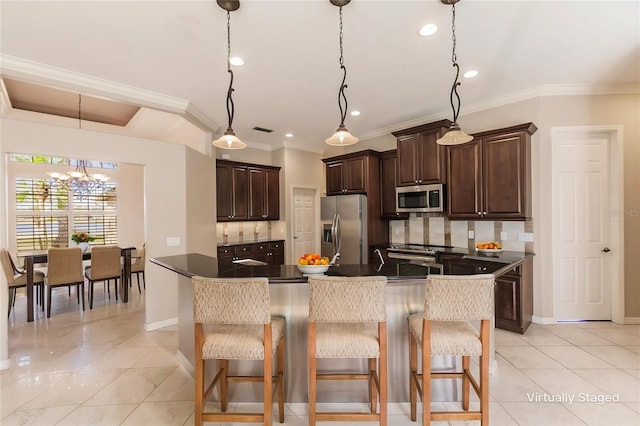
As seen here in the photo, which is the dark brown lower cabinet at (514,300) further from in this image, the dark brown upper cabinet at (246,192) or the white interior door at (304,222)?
Answer: the dark brown upper cabinet at (246,192)

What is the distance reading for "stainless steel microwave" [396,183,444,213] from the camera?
13.8ft

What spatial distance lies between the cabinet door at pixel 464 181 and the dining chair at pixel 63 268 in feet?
18.2

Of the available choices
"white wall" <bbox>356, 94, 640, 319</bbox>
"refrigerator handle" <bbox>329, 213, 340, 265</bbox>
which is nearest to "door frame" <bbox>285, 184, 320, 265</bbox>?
"refrigerator handle" <bbox>329, 213, 340, 265</bbox>

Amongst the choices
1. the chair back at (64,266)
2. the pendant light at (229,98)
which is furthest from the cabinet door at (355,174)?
the chair back at (64,266)

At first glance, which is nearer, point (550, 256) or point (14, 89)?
point (550, 256)

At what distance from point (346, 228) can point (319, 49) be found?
10.2 feet

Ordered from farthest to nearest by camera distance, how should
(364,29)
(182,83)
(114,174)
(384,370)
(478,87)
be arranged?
(114,174)
(478,87)
(182,83)
(364,29)
(384,370)

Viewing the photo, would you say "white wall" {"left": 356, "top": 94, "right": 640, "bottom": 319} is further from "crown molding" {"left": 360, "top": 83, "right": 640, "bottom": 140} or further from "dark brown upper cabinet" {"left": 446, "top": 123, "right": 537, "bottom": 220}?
"dark brown upper cabinet" {"left": 446, "top": 123, "right": 537, "bottom": 220}

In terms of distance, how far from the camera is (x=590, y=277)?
12.0 feet

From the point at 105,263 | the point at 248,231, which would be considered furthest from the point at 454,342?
the point at 105,263

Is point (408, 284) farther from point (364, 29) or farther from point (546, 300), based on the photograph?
point (546, 300)

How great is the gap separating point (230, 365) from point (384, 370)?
3.98 feet

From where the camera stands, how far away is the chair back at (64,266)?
4.11 m

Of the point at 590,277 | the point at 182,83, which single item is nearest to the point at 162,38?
the point at 182,83
